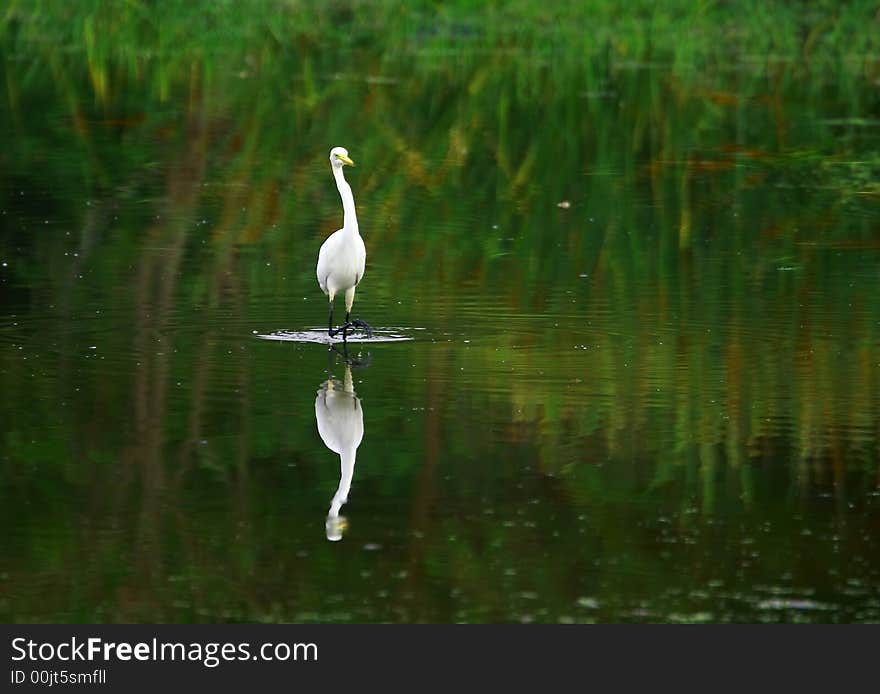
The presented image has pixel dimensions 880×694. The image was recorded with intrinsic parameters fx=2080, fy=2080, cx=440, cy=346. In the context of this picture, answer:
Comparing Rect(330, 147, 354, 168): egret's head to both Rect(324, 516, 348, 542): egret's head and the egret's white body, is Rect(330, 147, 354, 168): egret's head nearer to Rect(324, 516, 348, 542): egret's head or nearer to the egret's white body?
the egret's white body

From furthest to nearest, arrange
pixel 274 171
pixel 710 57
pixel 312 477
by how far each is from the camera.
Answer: pixel 710 57, pixel 274 171, pixel 312 477

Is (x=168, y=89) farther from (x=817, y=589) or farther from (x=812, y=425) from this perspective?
(x=817, y=589)

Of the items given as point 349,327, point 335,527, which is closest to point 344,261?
point 349,327

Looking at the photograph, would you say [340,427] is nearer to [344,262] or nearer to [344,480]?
[344,480]

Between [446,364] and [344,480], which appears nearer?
[344,480]

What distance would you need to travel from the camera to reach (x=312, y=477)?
8180 millimetres

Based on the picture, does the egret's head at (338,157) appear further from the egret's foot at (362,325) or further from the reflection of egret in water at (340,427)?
the reflection of egret in water at (340,427)

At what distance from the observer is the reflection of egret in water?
25.1ft

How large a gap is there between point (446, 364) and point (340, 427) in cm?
159

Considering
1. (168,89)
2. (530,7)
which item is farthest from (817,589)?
(530,7)

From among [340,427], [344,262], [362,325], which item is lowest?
[340,427]

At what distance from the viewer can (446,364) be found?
10.6 metres

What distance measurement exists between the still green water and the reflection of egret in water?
3 cm

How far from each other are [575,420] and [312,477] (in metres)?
1.57
